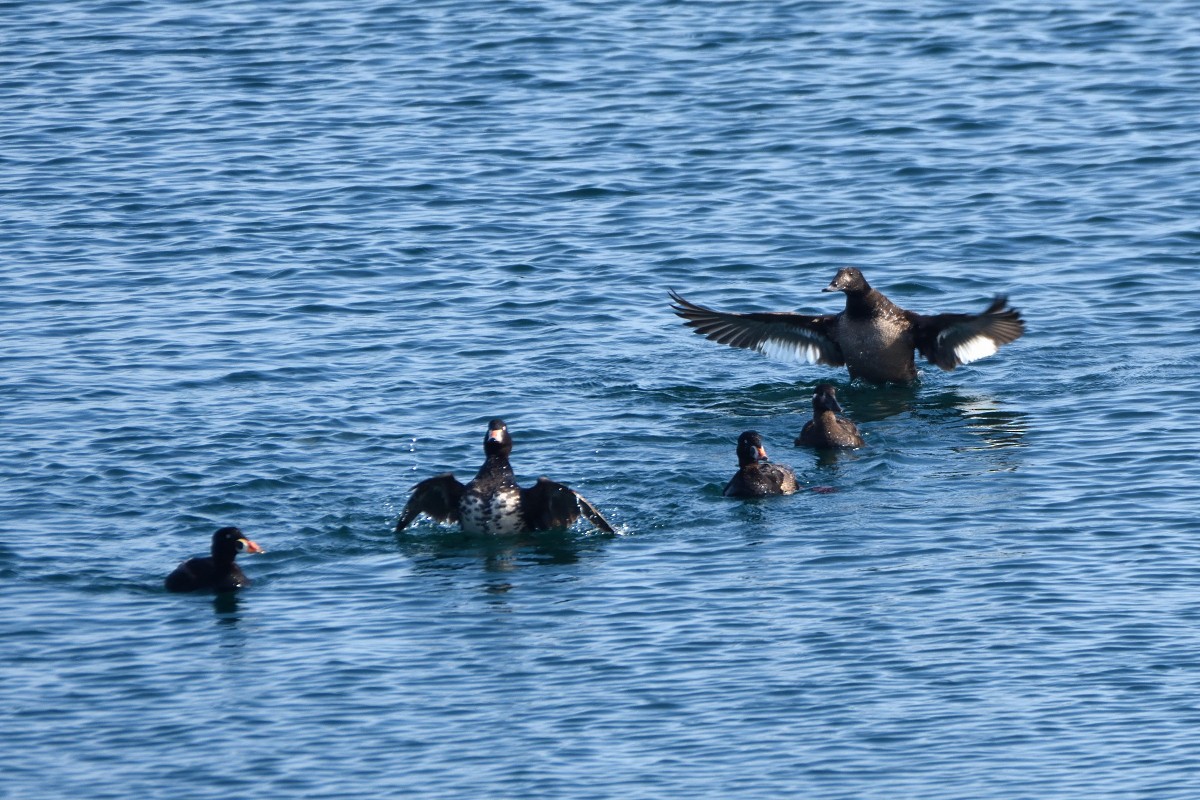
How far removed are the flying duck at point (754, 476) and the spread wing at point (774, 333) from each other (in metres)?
3.44

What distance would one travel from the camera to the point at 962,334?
1917 centimetres

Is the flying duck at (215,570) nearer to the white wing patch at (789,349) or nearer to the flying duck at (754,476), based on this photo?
the flying duck at (754,476)

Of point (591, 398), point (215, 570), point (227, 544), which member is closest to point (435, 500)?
point (227, 544)

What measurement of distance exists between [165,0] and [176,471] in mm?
19562

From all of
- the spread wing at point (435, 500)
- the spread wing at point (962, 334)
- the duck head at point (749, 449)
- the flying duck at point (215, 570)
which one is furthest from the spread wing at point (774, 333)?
the flying duck at point (215, 570)

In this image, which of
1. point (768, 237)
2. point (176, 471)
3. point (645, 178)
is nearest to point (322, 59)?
point (645, 178)

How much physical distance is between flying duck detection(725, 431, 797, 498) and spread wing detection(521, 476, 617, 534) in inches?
43.5

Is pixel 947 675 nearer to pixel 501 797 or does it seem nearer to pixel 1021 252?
pixel 501 797

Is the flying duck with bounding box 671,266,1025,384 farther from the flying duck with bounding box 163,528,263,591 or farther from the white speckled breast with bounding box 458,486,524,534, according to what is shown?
the flying duck with bounding box 163,528,263,591

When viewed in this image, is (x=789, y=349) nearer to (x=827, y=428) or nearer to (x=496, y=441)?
(x=827, y=428)

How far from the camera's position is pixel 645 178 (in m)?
26.1

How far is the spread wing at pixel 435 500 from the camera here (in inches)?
606

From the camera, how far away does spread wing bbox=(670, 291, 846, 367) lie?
19719 millimetres

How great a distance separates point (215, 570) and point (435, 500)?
196 centimetres
